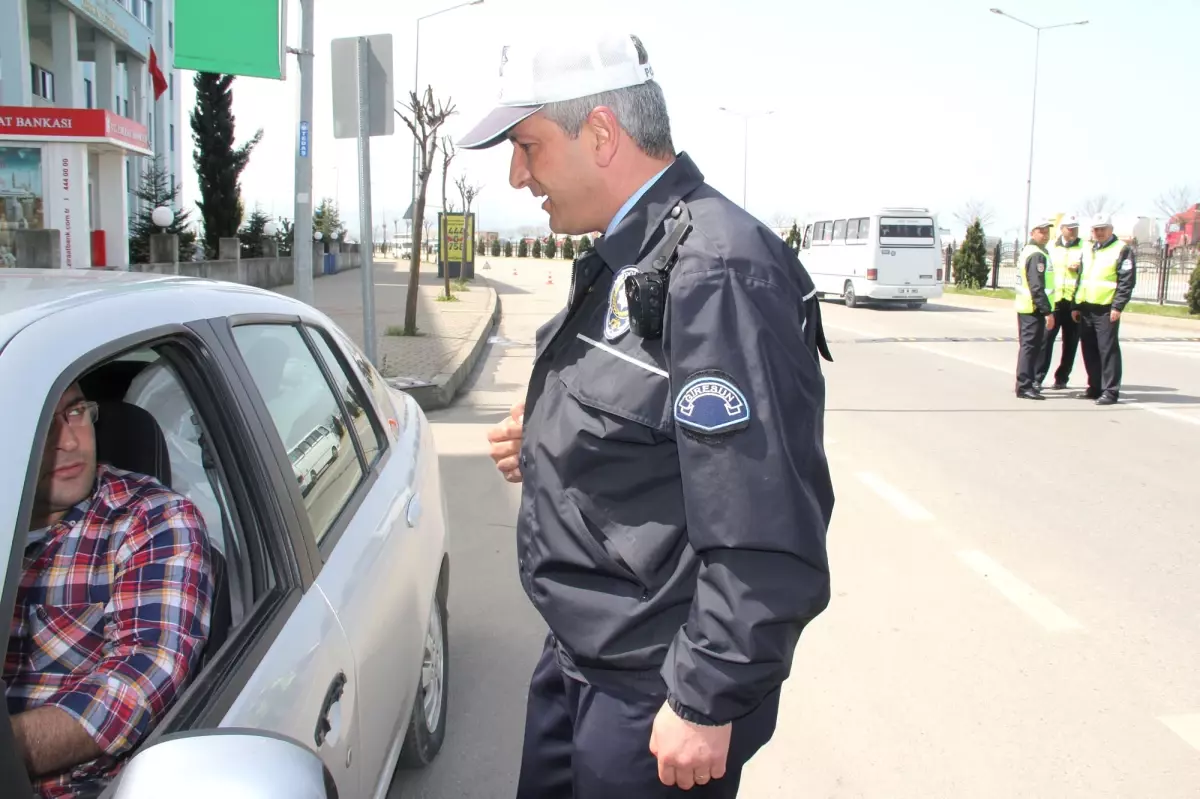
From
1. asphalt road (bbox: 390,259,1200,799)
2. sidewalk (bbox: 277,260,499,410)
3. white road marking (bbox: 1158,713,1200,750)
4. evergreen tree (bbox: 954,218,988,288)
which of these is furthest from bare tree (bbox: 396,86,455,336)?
evergreen tree (bbox: 954,218,988,288)

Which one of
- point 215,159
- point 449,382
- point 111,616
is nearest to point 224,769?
point 111,616

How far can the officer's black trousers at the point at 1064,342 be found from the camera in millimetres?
10641

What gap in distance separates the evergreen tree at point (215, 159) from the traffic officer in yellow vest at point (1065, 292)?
31.5 metres

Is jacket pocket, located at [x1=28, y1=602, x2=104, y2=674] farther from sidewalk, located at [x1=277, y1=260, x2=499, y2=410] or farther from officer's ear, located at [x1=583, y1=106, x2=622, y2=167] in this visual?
sidewalk, located at [x1=277, y1=260, x2=499, y2=410]

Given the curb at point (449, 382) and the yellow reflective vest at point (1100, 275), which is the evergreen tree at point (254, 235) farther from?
the yellow reflective vest at point (1100, 275)

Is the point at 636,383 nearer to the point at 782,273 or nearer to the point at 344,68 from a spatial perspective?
the point at 782,273

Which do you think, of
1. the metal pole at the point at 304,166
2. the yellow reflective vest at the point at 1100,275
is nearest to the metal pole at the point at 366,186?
the metal pole at the point at 304,166

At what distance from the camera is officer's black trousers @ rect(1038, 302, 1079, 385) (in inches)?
419

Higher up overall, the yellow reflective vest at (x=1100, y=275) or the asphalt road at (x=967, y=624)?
the yellow reflective vest at (x=1100, y=275)

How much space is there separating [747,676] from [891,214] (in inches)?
974

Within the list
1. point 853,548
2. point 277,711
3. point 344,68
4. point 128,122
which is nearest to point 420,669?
point 277,711

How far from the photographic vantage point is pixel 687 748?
5.40 ft

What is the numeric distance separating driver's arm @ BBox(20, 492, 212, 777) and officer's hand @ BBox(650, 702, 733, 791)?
→ 0.85 m

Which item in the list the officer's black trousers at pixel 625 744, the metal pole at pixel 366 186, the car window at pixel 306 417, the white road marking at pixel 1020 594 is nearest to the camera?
the officer's black trousers at pixel 625 744
